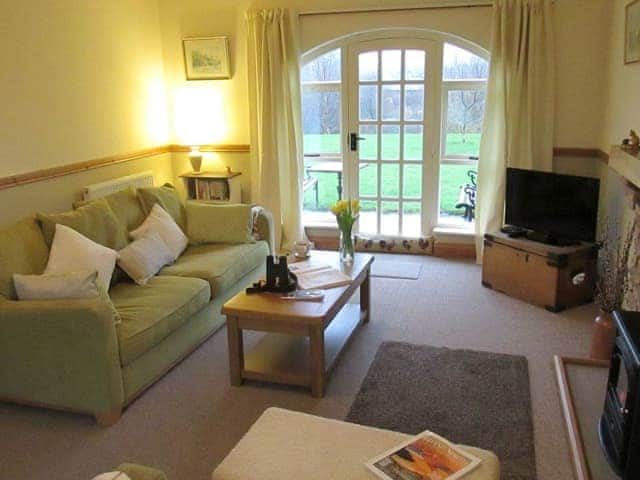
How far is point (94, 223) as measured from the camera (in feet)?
11.5

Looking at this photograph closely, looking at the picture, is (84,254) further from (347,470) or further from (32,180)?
(347,470)

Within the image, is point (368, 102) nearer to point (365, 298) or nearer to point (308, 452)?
point (365, 298)

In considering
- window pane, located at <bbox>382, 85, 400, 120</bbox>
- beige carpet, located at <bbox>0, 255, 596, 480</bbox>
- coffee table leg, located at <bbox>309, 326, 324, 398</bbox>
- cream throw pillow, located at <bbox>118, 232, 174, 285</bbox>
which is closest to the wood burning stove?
beige carpet, located at <bbox>0, 255, 596, 480</bbox>

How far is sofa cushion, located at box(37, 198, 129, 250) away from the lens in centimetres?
325

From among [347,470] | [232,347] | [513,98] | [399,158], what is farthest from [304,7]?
[347,470]

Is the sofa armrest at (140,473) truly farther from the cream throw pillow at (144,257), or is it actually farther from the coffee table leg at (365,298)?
the coffee table leg at (365,298)

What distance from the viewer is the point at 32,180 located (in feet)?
12.7

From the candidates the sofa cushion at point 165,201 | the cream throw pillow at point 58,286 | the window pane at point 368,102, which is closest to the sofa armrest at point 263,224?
the sofa cushion at point 165,201

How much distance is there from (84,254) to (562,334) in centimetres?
284

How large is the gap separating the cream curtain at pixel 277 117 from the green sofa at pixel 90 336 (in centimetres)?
205

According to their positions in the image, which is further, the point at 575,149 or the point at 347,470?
the point at 575,149

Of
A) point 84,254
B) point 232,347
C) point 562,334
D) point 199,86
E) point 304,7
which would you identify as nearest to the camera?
point 232,347

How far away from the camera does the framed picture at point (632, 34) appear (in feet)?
11.2

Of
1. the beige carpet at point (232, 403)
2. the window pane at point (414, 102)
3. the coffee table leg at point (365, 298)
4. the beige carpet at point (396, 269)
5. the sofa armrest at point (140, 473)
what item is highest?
the window pane at point (414, 102)
